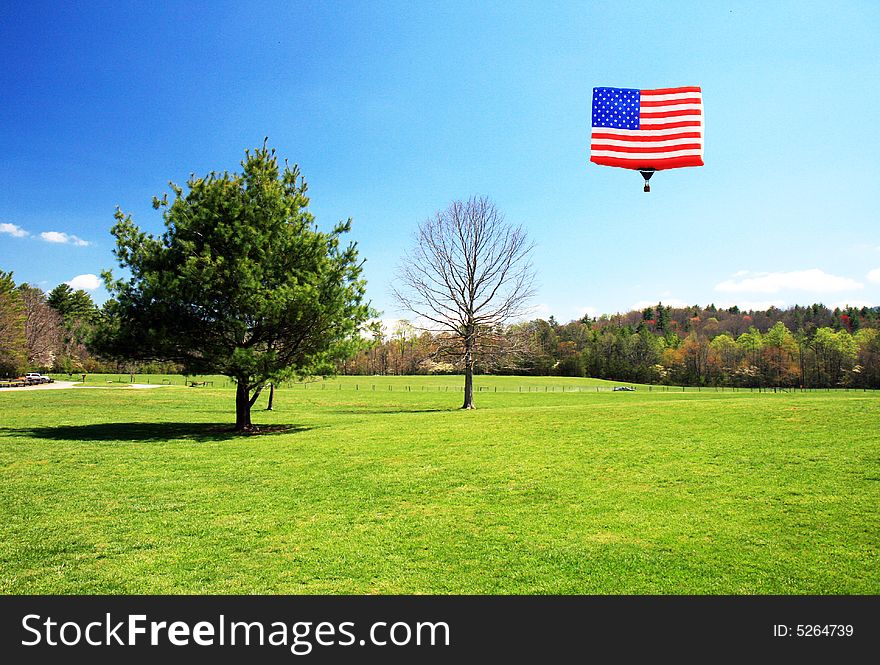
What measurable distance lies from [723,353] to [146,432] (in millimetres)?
115141

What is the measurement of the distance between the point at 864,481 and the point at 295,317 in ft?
58.1

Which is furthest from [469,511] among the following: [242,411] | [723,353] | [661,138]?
[723,353]

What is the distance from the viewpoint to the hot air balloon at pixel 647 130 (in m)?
7.46

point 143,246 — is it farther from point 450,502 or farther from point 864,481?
point 864,481

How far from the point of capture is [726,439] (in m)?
14.8

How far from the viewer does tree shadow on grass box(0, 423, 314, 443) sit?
65.2 ft

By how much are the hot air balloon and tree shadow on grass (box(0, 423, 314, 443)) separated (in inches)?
685

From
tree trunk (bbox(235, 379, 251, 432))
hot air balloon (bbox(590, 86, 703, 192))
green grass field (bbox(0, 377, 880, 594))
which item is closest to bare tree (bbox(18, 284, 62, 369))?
tree trunk (bbox(235, 379, 251, 432))

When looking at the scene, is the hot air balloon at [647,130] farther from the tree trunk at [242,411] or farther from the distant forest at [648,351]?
the distant forest at [648,351]

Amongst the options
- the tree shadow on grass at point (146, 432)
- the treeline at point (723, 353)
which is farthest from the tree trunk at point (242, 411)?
the treeline at point (723, 353)

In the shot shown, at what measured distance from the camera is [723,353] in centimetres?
11169

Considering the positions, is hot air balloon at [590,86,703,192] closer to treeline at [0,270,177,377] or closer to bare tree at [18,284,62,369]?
treeline at [0,270,177,377]

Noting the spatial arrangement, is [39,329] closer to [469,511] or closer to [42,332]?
[42,332]

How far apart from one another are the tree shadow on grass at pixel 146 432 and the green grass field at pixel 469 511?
175 centimetres
